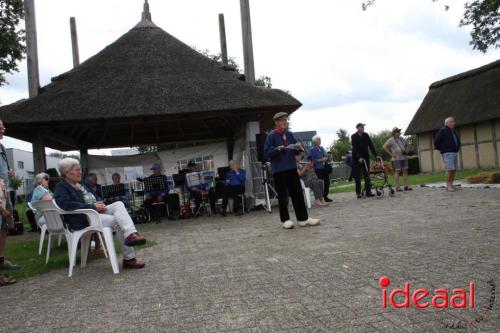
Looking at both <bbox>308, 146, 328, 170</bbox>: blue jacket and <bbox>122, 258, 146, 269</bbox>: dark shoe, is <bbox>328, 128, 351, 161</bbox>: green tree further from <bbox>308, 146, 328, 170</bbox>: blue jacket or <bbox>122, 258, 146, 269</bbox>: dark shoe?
<bbox>122, 258, 146, 269</bbox>: dark shoe

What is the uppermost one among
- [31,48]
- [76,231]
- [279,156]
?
[31,48]

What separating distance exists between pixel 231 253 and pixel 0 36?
50.7ft

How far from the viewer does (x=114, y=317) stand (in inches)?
125

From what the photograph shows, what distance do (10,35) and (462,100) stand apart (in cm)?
2399

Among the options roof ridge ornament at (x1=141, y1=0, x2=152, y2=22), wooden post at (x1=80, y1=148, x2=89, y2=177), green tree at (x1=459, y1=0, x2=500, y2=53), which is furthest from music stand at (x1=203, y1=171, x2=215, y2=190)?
green tree at (x1=459, y1=0, x2=500, y2=53)

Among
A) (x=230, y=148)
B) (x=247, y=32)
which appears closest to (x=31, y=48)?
(x=247, y=32)

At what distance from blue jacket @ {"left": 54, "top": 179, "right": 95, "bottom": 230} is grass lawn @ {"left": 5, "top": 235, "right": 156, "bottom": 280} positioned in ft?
2.39

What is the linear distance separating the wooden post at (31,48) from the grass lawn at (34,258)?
5.34 metres

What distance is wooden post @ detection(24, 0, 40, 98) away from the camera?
38.9ft

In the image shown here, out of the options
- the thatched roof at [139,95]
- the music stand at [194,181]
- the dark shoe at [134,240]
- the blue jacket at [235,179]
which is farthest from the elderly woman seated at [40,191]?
the blue jacket at [235,179]

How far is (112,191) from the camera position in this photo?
11.8m

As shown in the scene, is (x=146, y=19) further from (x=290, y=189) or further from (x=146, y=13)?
(x=290, y=189)

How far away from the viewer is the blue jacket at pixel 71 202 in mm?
4844

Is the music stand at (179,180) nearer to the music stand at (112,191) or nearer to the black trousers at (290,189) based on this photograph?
the music stand at (112,191)
